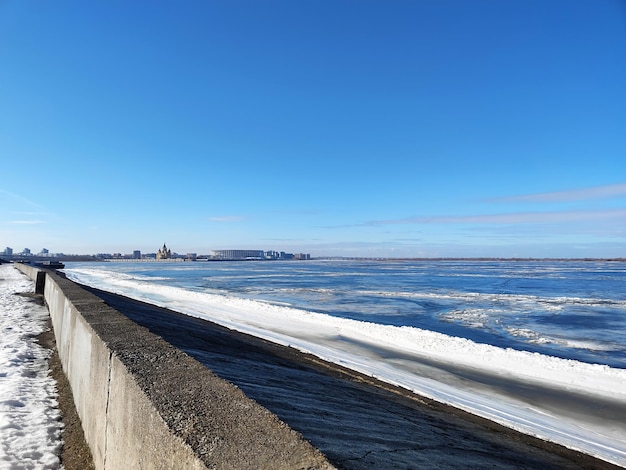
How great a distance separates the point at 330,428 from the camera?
353cm

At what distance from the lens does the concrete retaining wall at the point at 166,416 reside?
1.98 meters

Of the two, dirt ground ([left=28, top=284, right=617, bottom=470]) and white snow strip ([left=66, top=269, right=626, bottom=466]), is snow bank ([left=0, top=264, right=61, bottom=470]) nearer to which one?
dirt ground ([left=28, top=284, right=617, bottom=470])

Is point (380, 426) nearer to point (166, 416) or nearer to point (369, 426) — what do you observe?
point (369, 426)

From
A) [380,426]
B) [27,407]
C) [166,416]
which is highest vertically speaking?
[166,416]

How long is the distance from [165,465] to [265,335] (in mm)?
11486

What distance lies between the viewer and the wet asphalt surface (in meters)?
3.16

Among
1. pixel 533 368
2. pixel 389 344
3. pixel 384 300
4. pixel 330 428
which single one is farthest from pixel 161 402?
pixel 384 300

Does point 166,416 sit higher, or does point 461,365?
point 166,416

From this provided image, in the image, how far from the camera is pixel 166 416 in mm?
2283

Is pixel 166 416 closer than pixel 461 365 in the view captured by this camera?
Yes

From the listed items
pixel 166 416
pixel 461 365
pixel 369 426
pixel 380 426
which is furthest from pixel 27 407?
pixel 461 365

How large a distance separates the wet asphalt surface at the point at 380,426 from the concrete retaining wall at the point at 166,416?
43 cm

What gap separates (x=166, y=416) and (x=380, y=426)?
2690 mm

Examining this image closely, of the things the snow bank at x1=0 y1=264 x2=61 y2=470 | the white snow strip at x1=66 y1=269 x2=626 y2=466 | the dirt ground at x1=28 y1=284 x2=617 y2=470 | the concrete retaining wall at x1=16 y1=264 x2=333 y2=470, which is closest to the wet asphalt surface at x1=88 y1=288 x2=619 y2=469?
the dirt ground at x1=28 y1=284 x2=617 y2=470
